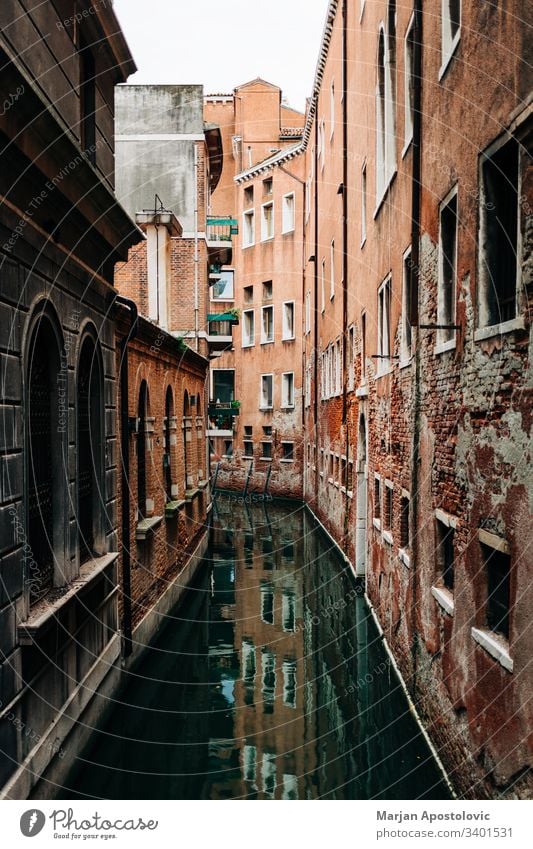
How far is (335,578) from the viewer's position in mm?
16516

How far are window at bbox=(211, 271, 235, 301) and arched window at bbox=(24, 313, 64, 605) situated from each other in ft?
97.6

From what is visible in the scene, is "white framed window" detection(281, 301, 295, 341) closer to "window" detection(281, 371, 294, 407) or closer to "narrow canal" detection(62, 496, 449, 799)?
"window" detection(281, 371, 294, 407)

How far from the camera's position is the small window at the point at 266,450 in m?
33.7

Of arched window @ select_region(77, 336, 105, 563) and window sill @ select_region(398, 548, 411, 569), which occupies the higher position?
arched window @ select_region(77, 336, 105, 563)

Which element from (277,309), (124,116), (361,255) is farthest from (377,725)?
(277,309)

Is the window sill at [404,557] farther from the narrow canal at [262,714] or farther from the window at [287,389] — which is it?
the window at [287,389]

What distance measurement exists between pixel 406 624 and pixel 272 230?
26241 millimetres

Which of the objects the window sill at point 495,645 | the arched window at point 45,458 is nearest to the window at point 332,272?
the arched window at point 45,458

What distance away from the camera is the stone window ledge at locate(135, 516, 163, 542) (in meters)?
10.8

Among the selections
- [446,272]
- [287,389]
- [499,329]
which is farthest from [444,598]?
[287,389]

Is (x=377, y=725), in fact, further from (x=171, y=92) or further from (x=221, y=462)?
(x=221, y=462)

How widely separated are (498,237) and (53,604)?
409 cm

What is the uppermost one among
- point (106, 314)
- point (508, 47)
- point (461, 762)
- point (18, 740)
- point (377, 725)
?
point (508, 47)

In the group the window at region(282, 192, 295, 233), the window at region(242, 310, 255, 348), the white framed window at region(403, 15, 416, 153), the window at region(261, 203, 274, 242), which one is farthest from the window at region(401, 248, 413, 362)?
the window at region(242, 310, 255, 348)
